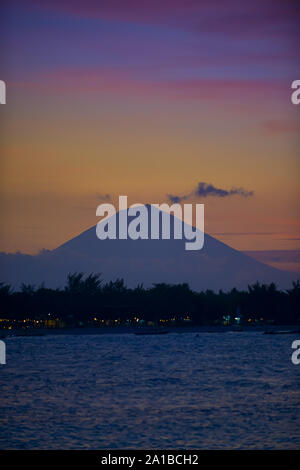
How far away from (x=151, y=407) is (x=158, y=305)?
10279 cm

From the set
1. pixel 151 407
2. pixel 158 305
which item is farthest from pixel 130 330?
pixel 151 407

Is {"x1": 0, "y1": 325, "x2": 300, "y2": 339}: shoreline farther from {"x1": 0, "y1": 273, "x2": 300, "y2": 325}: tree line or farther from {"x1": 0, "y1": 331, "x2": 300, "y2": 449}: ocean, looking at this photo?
{"x1": 0, "y1": 331, "x2": 300, "y2": 449}: ocean

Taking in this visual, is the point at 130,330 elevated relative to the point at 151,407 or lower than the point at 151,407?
elevated

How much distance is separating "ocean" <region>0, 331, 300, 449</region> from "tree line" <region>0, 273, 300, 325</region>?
7156 centimetres

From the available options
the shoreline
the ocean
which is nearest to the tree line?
the shoreline

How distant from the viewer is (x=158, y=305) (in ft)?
423

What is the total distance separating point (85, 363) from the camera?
5428 cm

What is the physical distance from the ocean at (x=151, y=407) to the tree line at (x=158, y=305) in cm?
7156

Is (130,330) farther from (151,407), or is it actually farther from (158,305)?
(151,407)

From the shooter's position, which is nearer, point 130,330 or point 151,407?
point 151,407
